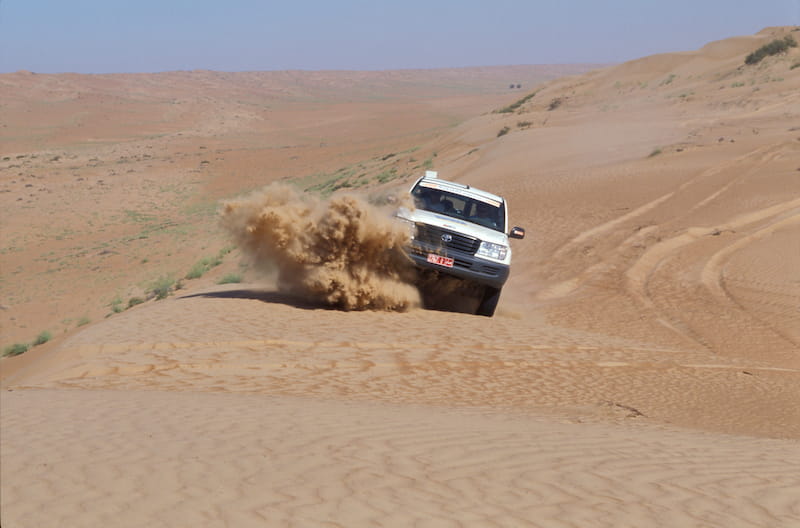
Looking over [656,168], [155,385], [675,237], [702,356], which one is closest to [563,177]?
[656,168]

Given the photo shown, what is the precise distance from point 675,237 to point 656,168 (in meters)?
6.90

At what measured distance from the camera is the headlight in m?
11.0

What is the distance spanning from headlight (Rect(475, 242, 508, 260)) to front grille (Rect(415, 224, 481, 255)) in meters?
0.08

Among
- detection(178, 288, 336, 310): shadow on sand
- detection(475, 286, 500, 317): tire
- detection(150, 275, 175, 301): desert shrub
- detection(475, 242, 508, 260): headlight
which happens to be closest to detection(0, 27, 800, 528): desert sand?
detection(178, 288, 336, 310): shadow on sand

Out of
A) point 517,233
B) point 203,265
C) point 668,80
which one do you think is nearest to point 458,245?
point 517,233

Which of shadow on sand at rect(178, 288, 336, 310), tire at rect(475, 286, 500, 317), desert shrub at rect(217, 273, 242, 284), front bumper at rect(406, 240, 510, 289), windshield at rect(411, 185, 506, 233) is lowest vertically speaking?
desert shrub at rect(217, 273, 242, 284)

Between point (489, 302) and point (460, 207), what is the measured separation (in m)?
1.59

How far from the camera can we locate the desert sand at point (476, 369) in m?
4.38

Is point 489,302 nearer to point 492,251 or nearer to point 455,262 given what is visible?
point 492,251

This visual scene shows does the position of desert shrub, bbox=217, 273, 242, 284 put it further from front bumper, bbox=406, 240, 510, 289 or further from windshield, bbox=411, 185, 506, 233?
Answer: front bumper, bbox=406, 240, 510, 289

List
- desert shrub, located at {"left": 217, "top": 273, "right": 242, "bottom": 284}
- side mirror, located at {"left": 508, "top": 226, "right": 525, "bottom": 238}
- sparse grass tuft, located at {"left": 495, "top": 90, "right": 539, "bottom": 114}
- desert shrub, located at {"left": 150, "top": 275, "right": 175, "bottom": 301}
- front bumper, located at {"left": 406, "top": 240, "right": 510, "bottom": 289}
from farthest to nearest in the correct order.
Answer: sparse grass tuft, located at {"left": 495, "top": 90, "right": 539, "bottom": 114} < desert shrub, located at {"left": 150, "top": 275, "right": 175, "bottom": 301} < desert shrub, located at {"left": 217, "top": 273, "right": 242, "bottom": 284} < side mirror, located at {"left": 508, "top": 226, "right": 525, "bottom": 238} < front bumper, located at {"left": 406, "top": 240, "right": 510, "bottom": 289}

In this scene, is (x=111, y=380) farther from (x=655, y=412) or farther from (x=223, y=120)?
(x=223, y=120)

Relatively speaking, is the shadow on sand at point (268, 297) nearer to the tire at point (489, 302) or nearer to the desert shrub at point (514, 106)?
the tire at point (489, 302)

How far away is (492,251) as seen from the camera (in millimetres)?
11039
